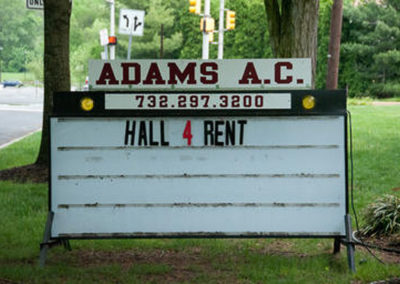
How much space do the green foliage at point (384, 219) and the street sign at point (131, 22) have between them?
1938 cm

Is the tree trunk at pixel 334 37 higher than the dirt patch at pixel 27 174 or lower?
higher

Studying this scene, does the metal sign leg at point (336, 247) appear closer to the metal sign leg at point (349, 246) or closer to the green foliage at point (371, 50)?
the metal sign leg at point (349, 246)

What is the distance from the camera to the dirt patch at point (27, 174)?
10133 mm

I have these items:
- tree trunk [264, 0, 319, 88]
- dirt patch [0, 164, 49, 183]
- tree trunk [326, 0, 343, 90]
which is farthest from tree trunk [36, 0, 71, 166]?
tree trunk [326, 0, 343, 90]

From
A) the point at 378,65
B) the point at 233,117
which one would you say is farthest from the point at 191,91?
the point at 378,65

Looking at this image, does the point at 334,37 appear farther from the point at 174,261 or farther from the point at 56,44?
the point at 174,261

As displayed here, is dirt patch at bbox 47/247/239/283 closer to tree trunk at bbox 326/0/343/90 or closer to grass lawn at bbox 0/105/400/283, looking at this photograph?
grass lawn at bbox 0/105/400/283

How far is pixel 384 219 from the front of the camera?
6555mm

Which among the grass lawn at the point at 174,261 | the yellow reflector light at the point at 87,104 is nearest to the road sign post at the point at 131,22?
the grass lawn at the point at 174,261

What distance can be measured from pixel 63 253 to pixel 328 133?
2.40 m

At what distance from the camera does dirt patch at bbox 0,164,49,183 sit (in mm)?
10133

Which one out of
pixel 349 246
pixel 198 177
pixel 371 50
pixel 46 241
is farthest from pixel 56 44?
pixel 371 50

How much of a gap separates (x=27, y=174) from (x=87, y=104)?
5.44 m

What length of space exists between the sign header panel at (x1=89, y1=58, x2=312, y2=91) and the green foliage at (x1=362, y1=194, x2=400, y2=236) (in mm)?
1911
